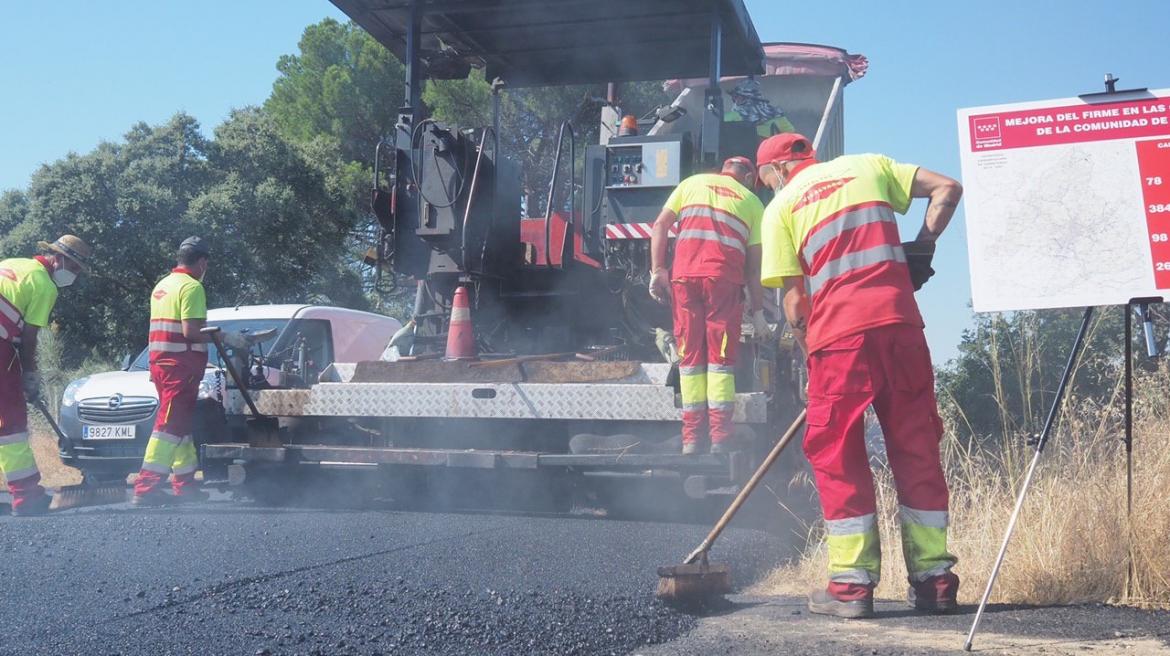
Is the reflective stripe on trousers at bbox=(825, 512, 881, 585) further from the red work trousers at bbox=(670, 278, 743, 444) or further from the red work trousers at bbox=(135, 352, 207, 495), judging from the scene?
the red work trousers at bbox=(135, 352, 207, 495)

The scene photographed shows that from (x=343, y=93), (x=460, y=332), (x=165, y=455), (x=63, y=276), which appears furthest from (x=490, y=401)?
(x=343, y=93)

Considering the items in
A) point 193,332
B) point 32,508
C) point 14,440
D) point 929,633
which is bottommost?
point 929,633

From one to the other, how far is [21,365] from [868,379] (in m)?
5.35

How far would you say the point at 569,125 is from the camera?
685 centimetres

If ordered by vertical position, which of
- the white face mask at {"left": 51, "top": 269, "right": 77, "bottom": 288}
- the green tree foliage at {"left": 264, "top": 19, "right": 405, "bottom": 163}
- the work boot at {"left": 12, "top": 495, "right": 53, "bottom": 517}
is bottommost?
the work boot at {"left": 12, "top": 495, "right": 53, "bottom": 517}

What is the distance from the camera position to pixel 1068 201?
143 inches

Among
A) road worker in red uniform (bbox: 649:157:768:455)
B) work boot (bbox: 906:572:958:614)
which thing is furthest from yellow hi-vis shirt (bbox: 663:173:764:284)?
work boot (bbox: 906:572:958:614)

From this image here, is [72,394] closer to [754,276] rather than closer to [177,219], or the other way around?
[754,276]

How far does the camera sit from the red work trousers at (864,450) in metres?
3.44

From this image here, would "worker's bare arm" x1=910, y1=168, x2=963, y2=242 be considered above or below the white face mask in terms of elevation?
below

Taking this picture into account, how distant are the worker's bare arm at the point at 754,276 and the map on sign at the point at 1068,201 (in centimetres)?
183

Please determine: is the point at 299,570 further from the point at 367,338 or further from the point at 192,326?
the point at 367,338

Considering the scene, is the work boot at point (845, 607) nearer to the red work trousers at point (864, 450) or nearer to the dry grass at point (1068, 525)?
the red work trousers at point (864, 450)

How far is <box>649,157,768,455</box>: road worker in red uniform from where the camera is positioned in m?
5.18
